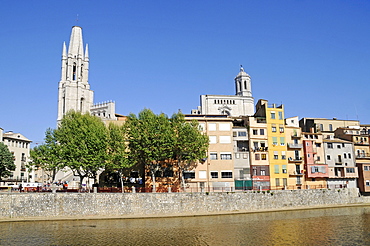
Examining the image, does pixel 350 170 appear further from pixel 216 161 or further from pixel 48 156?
pixel 48 156

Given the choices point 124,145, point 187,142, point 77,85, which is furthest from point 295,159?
point 77,85

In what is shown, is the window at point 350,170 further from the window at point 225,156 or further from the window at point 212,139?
the window at point 212,139

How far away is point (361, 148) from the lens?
84875 millimetres

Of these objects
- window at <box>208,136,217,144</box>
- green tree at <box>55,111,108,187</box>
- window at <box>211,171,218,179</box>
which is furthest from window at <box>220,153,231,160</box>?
green tree at <box>55,111,108,187</box>

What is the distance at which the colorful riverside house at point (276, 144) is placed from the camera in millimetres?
70875

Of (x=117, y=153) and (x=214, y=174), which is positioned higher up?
(x=117, y=153)

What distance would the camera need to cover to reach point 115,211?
53.2 metres

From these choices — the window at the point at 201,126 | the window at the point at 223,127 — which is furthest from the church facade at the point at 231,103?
the window at the point at 201,126

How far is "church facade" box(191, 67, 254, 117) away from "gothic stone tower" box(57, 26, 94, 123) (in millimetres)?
49019

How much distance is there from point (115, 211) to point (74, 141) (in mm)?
14249

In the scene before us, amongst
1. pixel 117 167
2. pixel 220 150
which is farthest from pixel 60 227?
pixel 220 150

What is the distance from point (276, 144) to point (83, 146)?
3813cm

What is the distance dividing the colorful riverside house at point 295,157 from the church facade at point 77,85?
245 ft

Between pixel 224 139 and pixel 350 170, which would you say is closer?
pixel 224 139
